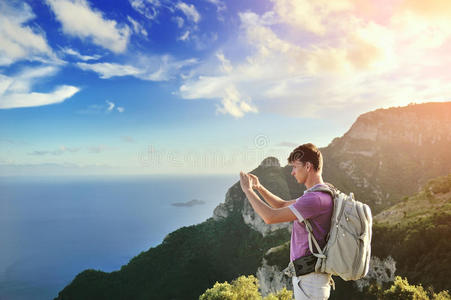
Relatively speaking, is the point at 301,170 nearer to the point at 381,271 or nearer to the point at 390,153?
the point at 381,271

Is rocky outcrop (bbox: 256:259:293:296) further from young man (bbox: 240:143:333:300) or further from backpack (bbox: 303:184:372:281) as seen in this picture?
backpack (bbox: 303:184:372:281)

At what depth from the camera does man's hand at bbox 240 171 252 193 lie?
138 inches

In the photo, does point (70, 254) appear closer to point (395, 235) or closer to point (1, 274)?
point (1, 274)

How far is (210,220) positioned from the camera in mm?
100562

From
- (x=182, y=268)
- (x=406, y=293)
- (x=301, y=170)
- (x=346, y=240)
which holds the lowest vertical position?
(x=182, y=268)

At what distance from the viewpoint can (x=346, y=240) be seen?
10.3 feet

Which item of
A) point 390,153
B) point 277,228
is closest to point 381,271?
point 277,228

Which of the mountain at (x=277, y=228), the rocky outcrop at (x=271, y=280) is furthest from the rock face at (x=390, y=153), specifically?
the rocky outcrop at (x=271, y=280)

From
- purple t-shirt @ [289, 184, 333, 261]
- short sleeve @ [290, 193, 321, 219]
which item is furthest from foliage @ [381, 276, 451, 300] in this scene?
short sleeve @ [290, 193, 321, 219]

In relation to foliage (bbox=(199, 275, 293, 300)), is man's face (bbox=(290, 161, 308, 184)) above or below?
above

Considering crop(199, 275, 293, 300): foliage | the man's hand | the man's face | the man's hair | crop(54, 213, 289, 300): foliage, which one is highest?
the man's hair

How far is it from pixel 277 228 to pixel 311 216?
82.0 m

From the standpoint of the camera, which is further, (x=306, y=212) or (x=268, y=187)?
(x=268, y=187)

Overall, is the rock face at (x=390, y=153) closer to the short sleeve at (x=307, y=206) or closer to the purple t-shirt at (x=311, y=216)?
the purple t-shirt at (x=311, y=216)
